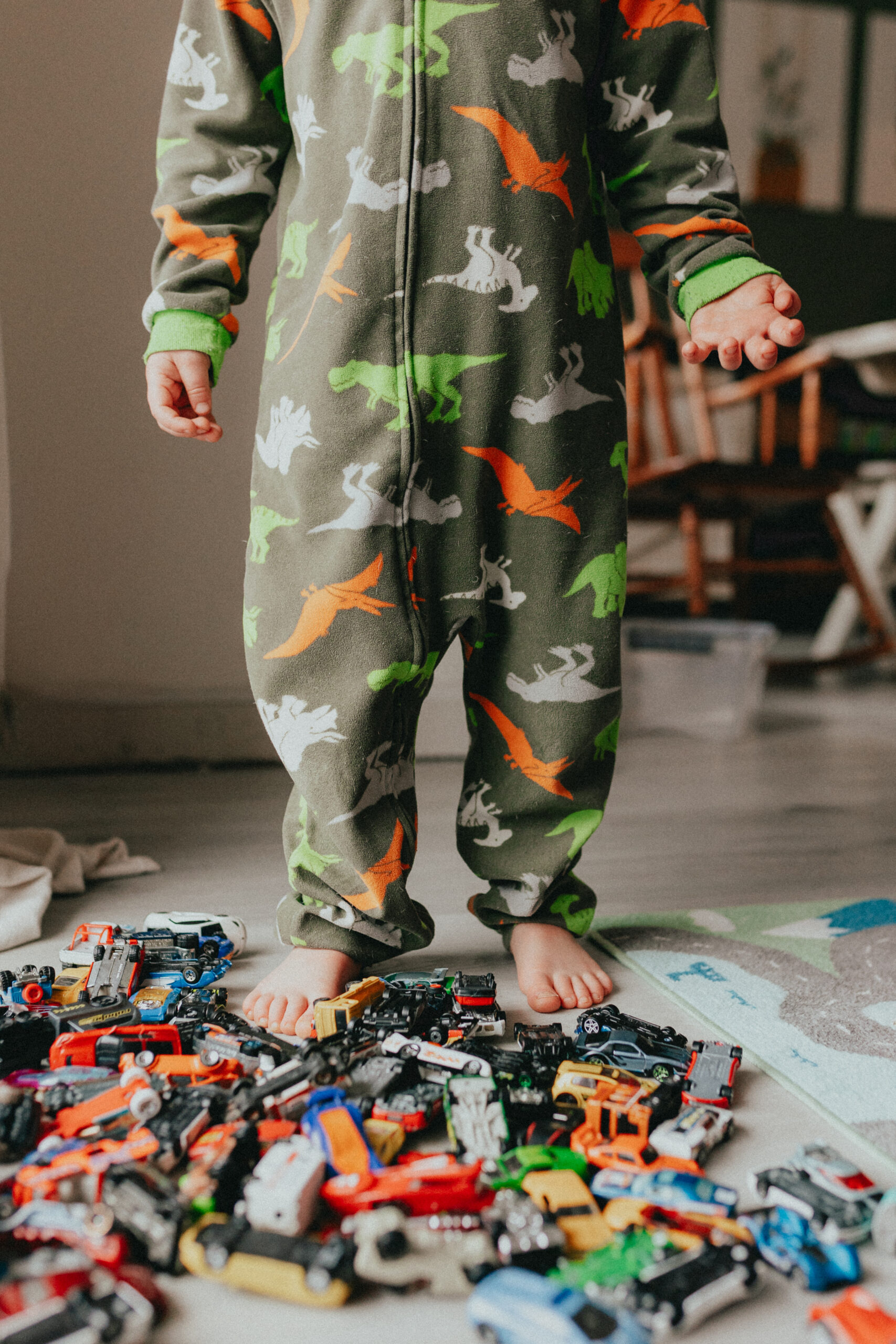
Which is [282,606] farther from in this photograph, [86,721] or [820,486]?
[820,486]

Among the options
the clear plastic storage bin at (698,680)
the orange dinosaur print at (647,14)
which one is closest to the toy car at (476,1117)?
the orange dinosaur print at (647,14)

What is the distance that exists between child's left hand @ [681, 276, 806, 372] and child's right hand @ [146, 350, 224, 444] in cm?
35

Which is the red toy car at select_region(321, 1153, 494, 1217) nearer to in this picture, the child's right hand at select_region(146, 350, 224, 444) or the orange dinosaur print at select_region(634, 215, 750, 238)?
the child's right hand at select_region(146, 350, 224, 444)

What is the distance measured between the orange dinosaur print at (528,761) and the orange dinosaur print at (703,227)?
0.39m

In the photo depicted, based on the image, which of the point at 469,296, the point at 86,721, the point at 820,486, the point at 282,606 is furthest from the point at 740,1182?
the point at 820,486

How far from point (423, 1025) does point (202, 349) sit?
506 mm

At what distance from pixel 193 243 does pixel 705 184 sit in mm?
391

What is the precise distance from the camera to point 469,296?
0.70 metres

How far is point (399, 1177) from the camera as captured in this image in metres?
0.50

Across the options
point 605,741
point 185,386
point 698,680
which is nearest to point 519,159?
point 185,386

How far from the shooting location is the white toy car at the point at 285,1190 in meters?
0.47

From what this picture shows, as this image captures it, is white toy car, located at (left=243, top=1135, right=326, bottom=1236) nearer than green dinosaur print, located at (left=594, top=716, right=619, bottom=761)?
Yes

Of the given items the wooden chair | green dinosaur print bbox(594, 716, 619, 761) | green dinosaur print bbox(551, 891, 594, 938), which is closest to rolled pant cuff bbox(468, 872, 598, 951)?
green dinosaur print bbox(551, 891, 594, 938)

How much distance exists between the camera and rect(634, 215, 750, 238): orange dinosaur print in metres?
0.75
